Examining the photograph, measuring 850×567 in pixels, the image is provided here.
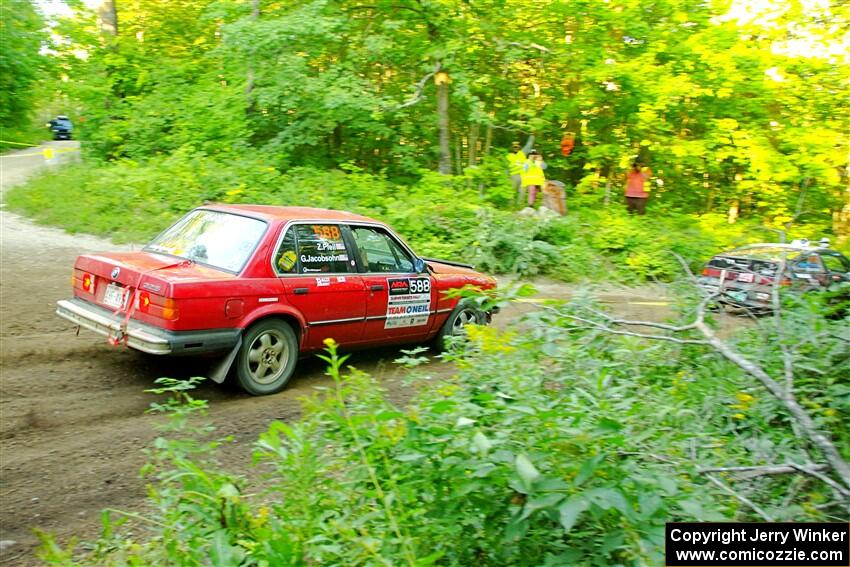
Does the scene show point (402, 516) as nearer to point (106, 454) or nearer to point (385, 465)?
point (385, 465)

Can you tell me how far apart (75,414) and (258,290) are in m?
1.75

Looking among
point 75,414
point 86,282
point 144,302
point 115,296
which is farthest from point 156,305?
point 86,282

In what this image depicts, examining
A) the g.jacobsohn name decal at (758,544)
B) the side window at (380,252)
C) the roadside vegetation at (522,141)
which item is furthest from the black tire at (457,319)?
the g.jacobsohn name decal at (758,544)

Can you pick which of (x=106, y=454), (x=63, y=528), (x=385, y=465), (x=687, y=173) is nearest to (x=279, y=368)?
(x=106, y=454)

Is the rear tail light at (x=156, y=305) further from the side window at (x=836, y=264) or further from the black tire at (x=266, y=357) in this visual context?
the side window at (x=836, y=264)

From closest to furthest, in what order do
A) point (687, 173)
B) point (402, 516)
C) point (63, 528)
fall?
point (402, 516)
point (63, 528)
point (687, 173)

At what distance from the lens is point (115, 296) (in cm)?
643

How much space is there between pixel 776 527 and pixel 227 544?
2.09m

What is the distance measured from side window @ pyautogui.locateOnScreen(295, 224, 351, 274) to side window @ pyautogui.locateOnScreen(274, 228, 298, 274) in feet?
0.22

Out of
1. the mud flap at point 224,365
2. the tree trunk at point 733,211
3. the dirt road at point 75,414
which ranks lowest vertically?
the dirt road at point 75,414

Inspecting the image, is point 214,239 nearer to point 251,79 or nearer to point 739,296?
point 739,296

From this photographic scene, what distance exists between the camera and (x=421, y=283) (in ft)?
25.9

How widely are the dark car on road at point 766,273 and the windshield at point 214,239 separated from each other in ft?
12.9

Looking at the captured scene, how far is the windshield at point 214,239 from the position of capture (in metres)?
6.60
